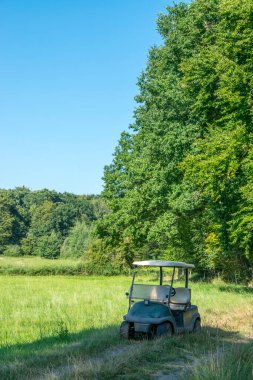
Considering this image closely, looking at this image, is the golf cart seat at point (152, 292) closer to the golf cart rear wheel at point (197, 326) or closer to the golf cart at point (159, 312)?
the golf cart at point (159, 312)

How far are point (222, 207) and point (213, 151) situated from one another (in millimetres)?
4365

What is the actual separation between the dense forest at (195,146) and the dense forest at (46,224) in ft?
175

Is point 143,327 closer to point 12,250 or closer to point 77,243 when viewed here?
point 77,243

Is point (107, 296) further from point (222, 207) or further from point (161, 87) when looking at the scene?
point (161, 87)

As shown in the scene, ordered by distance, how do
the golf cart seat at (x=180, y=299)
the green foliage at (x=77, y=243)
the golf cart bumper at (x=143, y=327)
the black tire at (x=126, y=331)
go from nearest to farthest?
the golf cart bumper at (x=143, y=327) → the black tire at (x=126, y=331) → the golf cart seat at (x=180, y=299) → the green foliage at (x=77, y=243)

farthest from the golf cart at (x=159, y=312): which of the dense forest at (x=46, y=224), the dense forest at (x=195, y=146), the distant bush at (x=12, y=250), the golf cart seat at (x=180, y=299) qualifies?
the distant bush at (x=12, y=250)

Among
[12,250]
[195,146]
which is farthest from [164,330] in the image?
[12,250]

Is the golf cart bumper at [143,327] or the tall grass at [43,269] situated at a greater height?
the golf cart bumper at [143,327]

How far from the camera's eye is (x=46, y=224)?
112 meters

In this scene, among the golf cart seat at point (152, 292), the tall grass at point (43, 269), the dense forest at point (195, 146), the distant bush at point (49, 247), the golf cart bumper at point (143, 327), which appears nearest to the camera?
the golf cart bumper at point (143, 327)

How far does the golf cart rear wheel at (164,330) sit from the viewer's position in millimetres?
10938

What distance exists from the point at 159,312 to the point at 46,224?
102921mm

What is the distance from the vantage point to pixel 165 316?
11125 mm

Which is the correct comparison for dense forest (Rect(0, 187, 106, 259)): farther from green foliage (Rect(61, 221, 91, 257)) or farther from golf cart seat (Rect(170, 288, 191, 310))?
golf cart seat (Rect(170, 288, 191, 310))
